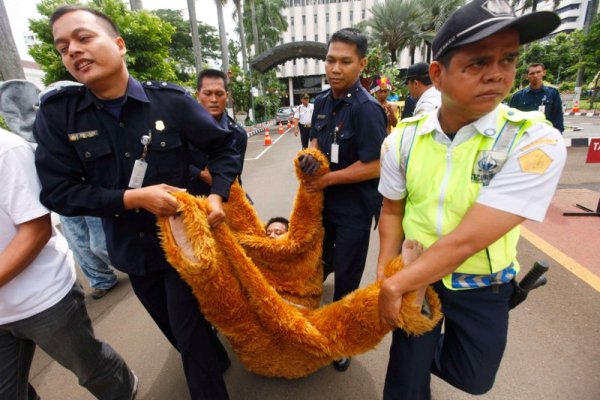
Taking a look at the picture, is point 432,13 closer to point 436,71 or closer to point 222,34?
point 222,34

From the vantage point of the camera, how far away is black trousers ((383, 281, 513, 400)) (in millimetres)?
1316

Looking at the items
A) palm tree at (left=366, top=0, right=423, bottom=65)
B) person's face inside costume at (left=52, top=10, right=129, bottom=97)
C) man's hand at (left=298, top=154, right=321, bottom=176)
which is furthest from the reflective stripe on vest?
palm tree at (left=366, top=0, right=423, bottom=65)

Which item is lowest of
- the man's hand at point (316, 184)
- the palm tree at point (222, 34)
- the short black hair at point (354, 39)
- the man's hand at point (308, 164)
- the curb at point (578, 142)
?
the curb at point (578, 142)

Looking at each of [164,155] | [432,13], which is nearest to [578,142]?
[164,155]

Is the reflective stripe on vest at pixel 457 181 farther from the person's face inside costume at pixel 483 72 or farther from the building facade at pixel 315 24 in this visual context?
the building facade at pixel 315 24

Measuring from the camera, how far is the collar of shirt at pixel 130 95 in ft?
4.73

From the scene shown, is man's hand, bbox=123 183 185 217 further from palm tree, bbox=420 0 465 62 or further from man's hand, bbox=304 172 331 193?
palm tree, bbox=420 0 465 62

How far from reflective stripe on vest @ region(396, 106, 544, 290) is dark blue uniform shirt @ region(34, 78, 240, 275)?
3.06 feet

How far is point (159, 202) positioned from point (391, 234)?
3.36 feet

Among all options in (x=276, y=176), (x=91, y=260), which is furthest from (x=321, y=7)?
(x=91, y=260)

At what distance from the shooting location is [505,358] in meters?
2.06

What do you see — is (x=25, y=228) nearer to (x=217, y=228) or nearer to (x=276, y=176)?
(x=217, y=228)

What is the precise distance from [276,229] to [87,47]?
1766 millimetres

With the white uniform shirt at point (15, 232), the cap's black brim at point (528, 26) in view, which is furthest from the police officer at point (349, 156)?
the white uniform shirt at point (15, 232)
